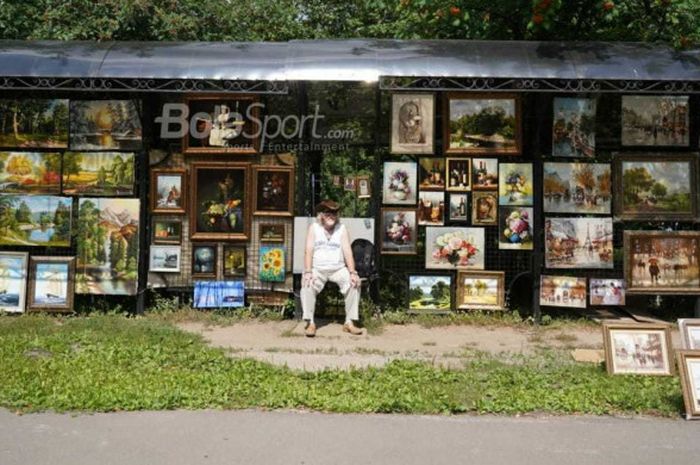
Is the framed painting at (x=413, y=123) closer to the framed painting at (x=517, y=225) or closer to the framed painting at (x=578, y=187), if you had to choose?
the framed painting at (x=517, y=225)

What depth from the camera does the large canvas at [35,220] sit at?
419 inches

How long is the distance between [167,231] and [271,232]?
1541 millimetres

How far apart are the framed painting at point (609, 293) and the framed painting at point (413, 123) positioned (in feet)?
10.3

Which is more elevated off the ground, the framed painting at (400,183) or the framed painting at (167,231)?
the framed painting at (400,183)

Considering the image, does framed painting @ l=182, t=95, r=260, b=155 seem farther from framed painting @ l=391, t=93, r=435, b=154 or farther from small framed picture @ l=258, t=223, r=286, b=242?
framed painting @ l=391, t=93, r=435, b=154

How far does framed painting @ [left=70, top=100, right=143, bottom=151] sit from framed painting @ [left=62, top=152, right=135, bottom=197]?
0.14 meters

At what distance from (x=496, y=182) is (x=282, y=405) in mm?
5446

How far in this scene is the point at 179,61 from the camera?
988 cm

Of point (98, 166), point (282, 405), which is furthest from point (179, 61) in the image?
point (282, 405)

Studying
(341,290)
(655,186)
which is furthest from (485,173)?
(341,290)

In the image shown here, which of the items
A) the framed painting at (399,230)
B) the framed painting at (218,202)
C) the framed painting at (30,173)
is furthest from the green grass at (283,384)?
the framed painting at (30,173)

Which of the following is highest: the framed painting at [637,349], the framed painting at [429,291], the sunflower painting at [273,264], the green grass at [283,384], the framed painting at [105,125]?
the framed painting at [105,125]

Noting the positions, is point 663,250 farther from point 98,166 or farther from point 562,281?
point 98,166

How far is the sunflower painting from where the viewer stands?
1062cm
